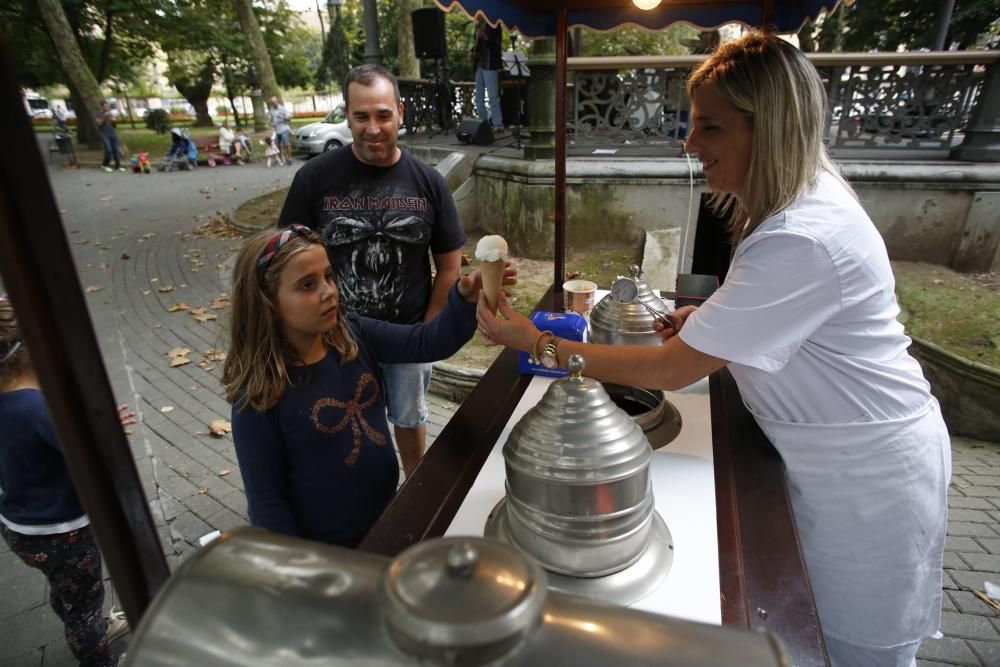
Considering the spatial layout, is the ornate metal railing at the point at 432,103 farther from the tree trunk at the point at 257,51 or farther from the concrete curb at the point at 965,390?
the tree trunk at the point at 257,51

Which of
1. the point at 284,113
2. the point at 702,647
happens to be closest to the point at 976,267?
the point at 702,647

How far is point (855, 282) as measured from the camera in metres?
1.29

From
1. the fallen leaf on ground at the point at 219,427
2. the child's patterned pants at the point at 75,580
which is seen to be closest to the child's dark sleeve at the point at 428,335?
the child's patterned pants at the point at 75,580

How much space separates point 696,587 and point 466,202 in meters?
6.86

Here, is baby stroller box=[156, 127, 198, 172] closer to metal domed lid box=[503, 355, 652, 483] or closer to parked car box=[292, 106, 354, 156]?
parked car box=[292, 106, 354, 156]

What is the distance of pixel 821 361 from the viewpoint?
1.38m

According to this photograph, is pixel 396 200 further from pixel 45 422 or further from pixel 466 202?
pixel 466 202

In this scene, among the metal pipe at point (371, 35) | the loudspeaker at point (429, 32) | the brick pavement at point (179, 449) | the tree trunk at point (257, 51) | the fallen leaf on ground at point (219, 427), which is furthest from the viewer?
the tree trunk at point (257, 51)

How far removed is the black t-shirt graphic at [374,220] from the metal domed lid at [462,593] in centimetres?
218

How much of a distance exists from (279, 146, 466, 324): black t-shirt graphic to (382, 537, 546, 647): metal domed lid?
7.16 ft

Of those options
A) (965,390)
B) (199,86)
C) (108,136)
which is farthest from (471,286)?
(199,86)

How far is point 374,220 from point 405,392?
0.81 metres

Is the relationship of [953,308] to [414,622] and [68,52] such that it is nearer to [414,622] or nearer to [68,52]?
[414,622]

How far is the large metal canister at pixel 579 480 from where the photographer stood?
0.96m
